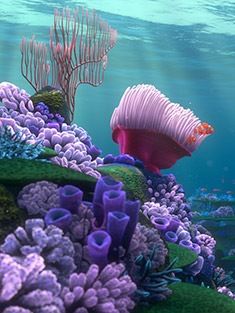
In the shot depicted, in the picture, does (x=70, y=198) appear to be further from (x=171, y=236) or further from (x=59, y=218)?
(x=171, y=236)

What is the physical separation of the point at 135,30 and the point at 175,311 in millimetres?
24415

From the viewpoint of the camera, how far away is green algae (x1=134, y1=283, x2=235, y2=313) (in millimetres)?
2861

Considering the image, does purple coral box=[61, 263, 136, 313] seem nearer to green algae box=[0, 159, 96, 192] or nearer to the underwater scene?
the underwater scene

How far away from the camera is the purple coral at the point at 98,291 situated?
2312 mm

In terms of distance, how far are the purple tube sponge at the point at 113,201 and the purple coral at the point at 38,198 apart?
458 millimetres

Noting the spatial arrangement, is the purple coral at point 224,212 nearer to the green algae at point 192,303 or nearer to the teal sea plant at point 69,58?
the teal sea plant at point 69,58

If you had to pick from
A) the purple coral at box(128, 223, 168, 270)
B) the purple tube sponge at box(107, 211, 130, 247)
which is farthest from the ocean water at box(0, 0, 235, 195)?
the purple tube sponge at box(107, 211, 130, 247)

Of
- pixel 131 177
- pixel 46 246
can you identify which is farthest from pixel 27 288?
pixel 131 177

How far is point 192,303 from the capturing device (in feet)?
9.78

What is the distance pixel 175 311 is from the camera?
2836 mm

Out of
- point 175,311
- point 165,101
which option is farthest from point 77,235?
point 165,101

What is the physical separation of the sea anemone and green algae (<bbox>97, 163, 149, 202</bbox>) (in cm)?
95

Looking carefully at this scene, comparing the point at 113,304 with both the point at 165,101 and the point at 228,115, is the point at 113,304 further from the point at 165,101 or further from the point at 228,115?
the point at 228,115

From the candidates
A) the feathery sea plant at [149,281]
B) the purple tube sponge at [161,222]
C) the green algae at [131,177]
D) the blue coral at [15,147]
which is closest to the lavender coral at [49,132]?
the green algae at [131,177]
